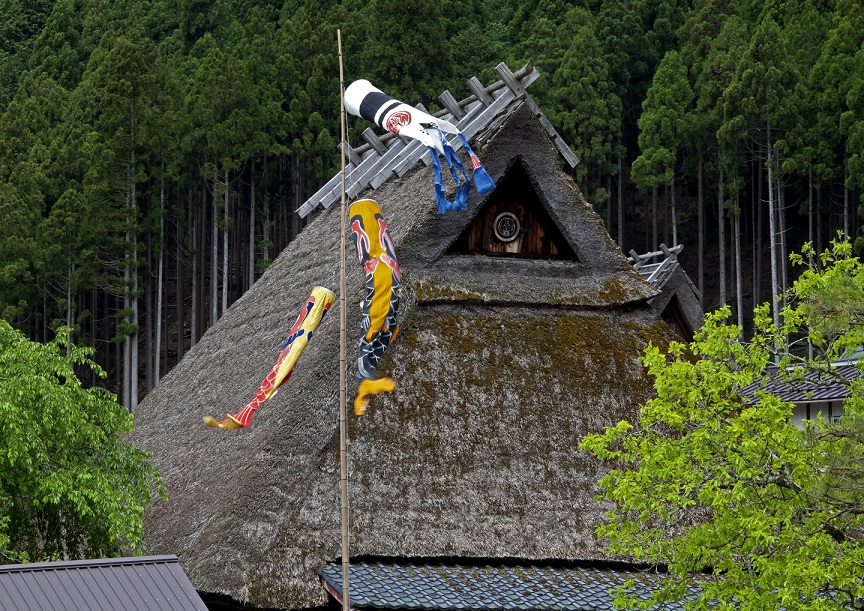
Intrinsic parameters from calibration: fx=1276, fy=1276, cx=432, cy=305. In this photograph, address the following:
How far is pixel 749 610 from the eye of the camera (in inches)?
404

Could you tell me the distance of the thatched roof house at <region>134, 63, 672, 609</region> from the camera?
12.7 meters

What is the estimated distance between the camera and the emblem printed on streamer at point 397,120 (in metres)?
13.3

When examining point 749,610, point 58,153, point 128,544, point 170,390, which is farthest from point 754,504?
point 58,153

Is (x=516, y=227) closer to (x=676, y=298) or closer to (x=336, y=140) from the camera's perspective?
(x=676, y=298)

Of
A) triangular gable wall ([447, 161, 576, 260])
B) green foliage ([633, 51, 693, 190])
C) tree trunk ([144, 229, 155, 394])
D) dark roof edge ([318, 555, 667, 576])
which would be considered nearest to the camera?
dark roof edge ([318, 555, 667, 576])

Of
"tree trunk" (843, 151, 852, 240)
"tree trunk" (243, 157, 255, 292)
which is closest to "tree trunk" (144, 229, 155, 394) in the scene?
"tree trunk" (243, 157, 255, 292)

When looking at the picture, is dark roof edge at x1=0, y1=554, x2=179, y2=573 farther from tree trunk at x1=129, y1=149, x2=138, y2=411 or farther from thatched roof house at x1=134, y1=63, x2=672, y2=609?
tree trunk at x1=129, y1=149, x2=138, y2=411

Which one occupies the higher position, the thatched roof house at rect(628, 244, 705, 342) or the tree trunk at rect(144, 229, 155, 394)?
the thatched roof house at rect(628, 244, 705, 342)

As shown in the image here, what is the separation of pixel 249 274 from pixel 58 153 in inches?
280

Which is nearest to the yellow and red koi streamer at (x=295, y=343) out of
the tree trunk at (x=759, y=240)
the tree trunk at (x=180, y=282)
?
the tree trunk at (x=180, y=282)

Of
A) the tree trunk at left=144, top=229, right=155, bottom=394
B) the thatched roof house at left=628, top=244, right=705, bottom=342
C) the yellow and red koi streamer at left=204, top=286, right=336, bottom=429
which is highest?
the yellow and red koi streamer at left=204, top=286, right=336, bottom=429

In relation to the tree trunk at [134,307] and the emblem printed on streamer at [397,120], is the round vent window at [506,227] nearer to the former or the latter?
the emblem printed on streamer at [397,120]

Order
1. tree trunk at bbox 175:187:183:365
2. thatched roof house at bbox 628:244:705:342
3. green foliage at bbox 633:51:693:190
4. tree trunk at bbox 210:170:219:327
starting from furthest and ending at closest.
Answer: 1. tree trunk at bbox 175:187:183:365
2. green foliage at bbox 633:51:693:190
3. tree trunk at bbox 210:170:219:327
4. thatched roof house at bbox 628:244:705:342

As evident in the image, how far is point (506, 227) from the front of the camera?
16.2 m
